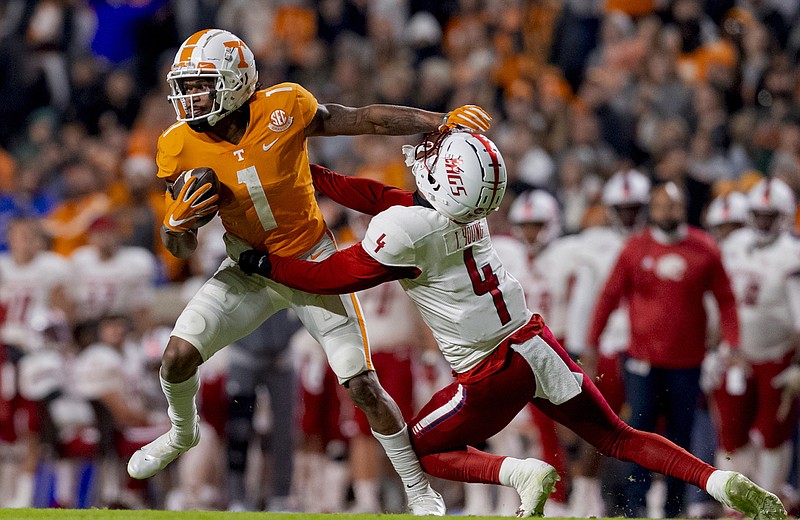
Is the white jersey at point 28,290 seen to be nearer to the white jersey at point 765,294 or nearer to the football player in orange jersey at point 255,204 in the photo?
the football player in orange jersey at point 255,204

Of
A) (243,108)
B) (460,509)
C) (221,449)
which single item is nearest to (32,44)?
(221,449)

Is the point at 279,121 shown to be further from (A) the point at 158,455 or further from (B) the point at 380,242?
(A) the point at 158,455

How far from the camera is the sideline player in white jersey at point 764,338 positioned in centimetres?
908

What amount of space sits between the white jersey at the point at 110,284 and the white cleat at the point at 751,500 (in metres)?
5.59

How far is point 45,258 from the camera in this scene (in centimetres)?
1027

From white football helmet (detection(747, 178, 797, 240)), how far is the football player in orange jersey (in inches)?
150

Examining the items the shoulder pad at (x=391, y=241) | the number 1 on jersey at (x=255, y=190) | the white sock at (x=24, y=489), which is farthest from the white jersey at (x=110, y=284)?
the shoulder pad at (x=391, y=241)

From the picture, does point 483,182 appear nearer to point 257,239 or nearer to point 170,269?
point 257,239

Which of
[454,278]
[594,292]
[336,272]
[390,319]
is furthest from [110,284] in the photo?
[454,278]

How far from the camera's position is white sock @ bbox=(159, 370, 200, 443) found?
6207 mm

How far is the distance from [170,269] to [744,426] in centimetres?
442

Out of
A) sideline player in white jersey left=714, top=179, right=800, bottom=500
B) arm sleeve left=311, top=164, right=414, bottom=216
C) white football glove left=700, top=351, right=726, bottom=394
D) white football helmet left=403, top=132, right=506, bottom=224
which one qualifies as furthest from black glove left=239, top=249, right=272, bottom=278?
sideline player in white jersey left=714, top=179, right=800, bottom=500

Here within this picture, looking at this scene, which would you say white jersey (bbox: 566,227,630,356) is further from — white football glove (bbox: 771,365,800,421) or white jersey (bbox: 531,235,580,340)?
white football glove (bbox: 771,365,800,421)

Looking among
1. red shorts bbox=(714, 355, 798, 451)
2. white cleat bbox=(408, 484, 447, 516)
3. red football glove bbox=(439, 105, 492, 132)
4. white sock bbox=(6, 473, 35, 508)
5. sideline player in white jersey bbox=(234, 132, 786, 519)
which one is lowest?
white sock bbox=(6, 473, 35, 508)
